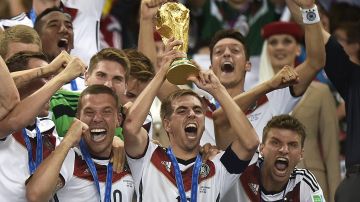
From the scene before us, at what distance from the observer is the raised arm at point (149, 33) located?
916cm

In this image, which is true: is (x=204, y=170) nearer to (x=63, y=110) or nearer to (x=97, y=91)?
(x=97, y=91)

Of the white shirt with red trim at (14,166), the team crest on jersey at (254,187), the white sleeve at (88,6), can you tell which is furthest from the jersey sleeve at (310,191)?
the white sleeve at (88,6)

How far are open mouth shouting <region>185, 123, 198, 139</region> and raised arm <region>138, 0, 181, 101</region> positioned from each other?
831 millimetres

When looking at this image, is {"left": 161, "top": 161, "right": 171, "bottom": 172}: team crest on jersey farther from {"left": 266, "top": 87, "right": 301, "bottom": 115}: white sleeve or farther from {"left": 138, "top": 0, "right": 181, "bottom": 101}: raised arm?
{"left": 266, "top": 87, "right": 301, "bottom": 115}: white sleeve

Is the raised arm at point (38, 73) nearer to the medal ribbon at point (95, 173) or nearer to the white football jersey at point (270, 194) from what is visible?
the medal ribbon at point (95, 173)

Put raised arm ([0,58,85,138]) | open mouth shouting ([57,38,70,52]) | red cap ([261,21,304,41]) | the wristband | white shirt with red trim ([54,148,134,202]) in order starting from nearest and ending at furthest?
raised arm ([0,58,85,138]) → white shirt with red trim ([54,148,134,202]) → the wristband → open mouth shouting ([57,38,70,52]) → red cap ([261,21,304,41])

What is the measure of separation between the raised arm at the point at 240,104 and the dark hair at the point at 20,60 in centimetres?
143

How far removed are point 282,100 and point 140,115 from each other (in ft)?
6.09

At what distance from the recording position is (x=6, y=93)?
760 cm

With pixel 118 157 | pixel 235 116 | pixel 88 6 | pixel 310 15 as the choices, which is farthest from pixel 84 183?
pixel 88 6

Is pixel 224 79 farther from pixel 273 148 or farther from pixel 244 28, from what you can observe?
pixel 244 28

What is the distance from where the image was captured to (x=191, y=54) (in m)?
12.7

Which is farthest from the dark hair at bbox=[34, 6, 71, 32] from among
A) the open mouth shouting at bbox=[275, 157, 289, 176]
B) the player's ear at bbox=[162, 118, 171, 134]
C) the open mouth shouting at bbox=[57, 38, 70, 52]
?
the open mouth shouting at bbox=[275, 157, 289, 176]

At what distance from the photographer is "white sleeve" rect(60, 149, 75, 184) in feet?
26.4
